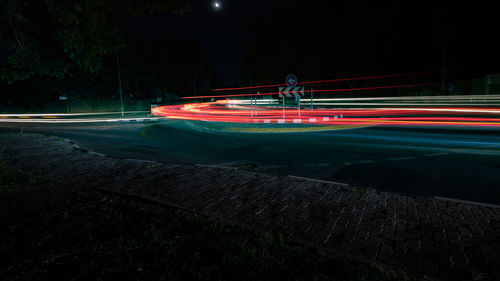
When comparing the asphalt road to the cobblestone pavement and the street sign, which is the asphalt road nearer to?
the cobblestone pavement

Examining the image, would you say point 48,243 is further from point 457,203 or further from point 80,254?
point 457,203

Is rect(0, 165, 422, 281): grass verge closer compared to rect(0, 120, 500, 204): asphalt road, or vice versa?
rect(0, 165, 422, 281): grass verge

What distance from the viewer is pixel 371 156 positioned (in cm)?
→ 916

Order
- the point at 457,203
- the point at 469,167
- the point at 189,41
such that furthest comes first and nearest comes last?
the point at 189,41, the point at 469,167, the point at 457,203

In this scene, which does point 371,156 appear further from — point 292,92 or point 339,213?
point 292,92

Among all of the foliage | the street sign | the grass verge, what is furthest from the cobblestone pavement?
the street sign

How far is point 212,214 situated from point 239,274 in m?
1.72

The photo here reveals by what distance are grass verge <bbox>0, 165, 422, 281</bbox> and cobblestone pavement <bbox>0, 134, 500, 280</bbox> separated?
431mm

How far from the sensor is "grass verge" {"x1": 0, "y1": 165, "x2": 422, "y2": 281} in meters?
3.19

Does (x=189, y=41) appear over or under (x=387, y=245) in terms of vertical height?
over

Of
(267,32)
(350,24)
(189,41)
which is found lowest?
(350,24)

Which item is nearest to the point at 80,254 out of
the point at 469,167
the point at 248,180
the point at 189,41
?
the point at 248,180

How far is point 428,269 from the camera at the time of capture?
3279 millimetres

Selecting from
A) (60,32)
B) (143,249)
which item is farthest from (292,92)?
(143,249)
